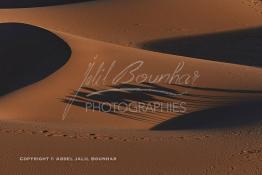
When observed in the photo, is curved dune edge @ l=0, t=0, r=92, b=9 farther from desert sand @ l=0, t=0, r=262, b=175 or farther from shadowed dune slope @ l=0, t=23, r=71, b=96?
shadowed dune slope @ l=0, t=23, r=71, b=96

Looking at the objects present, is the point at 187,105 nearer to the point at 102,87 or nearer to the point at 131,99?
the point at 131,99

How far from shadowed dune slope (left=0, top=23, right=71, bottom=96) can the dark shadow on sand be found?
6394mm

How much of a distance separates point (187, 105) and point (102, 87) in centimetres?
222

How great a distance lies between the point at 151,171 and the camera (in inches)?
236

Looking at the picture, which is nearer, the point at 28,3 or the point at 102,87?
the point at 102,87

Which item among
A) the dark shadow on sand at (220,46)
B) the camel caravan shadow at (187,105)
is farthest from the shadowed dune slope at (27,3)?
the camel caravan shadow at (187,105)

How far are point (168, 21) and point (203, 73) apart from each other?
41.0ft

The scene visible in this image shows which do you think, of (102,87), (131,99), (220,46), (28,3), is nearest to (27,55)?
(102,87)

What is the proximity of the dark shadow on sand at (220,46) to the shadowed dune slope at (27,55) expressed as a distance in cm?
639

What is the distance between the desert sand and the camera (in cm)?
639

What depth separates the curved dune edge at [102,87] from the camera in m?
9.94

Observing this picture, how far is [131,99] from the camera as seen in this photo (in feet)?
36.0

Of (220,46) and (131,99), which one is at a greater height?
(220,46)

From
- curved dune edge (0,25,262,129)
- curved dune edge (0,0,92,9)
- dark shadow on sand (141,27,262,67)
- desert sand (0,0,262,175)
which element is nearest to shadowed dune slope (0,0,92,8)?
curved dune edge (0,0,92,9)
